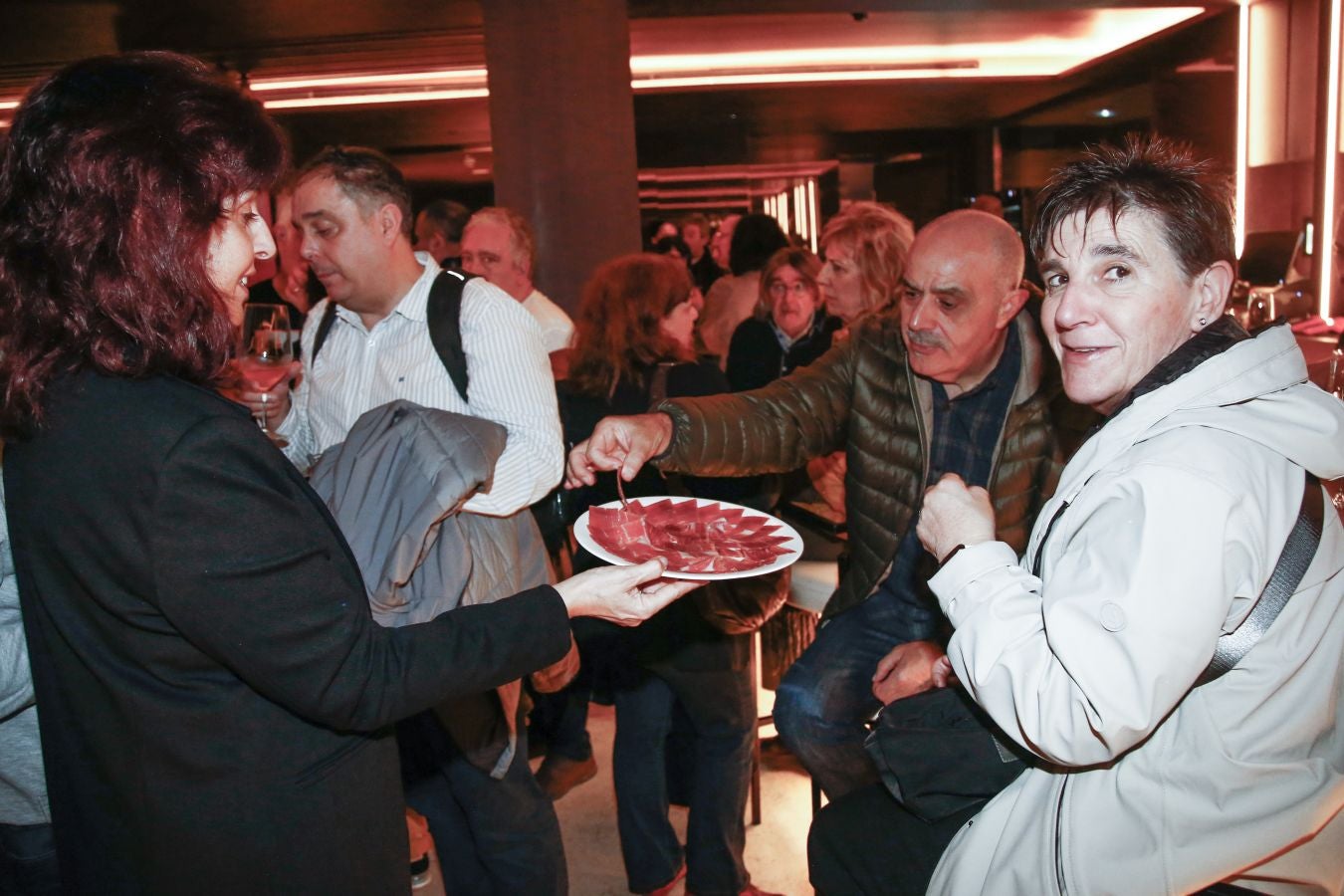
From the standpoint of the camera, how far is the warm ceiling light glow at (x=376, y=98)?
10.3m

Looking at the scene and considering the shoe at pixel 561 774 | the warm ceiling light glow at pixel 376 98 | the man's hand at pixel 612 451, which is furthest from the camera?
the warm ceiling light glow at pixel 376 98

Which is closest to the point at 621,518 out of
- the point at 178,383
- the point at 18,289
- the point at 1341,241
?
the point at 178,383

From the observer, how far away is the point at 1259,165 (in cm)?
765

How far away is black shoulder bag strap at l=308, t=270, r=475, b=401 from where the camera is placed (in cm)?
221

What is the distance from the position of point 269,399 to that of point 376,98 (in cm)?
911

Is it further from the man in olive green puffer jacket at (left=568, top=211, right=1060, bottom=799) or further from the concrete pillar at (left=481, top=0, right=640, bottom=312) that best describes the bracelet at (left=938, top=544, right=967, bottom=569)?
the concrete pillar at (left=481, top=0, right=640, bottom=312)

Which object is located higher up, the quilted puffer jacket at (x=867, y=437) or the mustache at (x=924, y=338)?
the mustache at (x=924, y=338)

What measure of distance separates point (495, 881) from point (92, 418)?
1539 millimetres

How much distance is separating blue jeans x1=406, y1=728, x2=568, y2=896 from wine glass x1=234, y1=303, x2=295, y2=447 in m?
0.95

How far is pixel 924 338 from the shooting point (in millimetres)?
2357

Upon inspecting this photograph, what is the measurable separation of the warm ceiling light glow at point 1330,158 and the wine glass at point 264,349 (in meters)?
6.29

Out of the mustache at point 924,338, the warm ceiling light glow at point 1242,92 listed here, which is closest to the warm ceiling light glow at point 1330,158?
the warm ceiling light glow at point 1242,92

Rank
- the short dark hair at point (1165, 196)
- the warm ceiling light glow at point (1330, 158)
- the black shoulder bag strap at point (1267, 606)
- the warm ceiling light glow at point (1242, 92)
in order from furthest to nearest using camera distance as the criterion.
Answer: the warm ceiling light glow at point (1242, 92) → the warm ceiling light glow at point (1330, 158) → the short dark hair at point (1165, 196) → the black shoulder bag strap at point (1267, 606)

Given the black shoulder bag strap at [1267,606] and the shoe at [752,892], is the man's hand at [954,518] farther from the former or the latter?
the shoe at [752,892]
